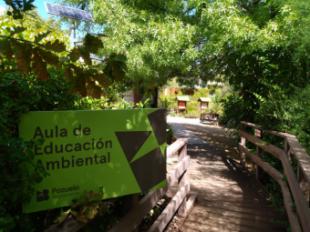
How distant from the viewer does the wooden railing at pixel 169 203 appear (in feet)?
9.22

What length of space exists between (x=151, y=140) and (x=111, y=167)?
0.63 meters

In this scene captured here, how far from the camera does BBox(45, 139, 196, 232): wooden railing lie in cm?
281

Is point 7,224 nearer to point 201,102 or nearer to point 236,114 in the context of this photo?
point 236,114

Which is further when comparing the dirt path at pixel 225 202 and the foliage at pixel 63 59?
the dirt path at pixel 225 202

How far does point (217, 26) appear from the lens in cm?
754

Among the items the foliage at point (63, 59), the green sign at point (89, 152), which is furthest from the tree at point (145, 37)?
the foliage at point (63, 59)

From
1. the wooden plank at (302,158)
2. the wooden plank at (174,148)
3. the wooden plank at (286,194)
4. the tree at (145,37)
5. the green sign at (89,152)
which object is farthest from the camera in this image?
the tree at (145,37)

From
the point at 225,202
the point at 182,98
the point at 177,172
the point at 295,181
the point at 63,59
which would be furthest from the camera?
the point at 182,98

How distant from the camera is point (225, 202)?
5.75m

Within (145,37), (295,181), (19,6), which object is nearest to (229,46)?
(145,37)

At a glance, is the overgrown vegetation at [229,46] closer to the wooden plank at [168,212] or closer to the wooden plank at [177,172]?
the wooden plank at [168,212]

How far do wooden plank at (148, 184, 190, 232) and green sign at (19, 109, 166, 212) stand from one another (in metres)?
0.72

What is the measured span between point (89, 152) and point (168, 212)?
6.34 ft

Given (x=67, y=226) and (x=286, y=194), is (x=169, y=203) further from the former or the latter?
(x=67, y=226)
